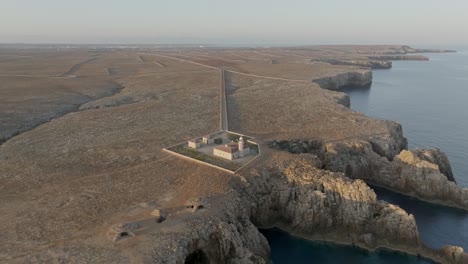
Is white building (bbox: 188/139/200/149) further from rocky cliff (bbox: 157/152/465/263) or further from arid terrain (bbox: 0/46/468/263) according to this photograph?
rocky cliff (bbox: 157/152/465/263)

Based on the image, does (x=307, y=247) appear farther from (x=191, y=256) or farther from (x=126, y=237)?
(x=126, y=237)

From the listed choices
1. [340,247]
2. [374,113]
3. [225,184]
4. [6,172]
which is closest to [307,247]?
[340,247]

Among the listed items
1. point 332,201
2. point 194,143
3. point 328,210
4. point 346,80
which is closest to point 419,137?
point 332,201

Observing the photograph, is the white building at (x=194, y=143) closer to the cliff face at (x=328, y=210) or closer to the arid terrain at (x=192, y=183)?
the arid terrain at (x=192, y=183)

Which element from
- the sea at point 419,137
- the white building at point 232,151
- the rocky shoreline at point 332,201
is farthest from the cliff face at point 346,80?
the white building at point 232,151

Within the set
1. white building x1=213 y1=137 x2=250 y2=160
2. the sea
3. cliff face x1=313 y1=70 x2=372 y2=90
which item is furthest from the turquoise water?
cliff face x1=313 y1=70 x2=372 y2=90
